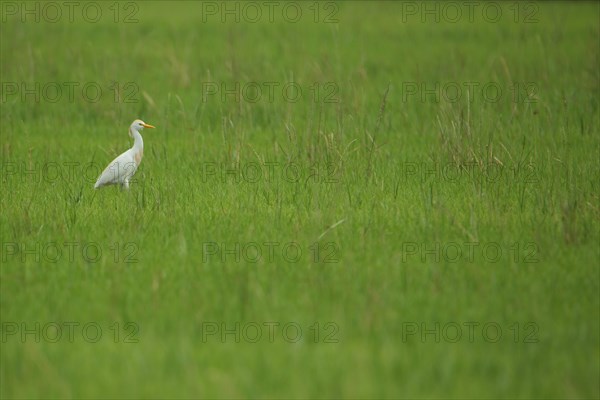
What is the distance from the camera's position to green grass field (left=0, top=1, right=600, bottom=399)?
4.23m

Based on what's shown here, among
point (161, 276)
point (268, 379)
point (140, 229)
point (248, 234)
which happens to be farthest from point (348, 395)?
point (140, 229)

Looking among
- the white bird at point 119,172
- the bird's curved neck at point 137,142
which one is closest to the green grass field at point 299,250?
the white bird at point 119,172

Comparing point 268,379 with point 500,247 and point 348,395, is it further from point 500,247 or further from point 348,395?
point 500,247

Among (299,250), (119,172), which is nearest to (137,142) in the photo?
(119,172)

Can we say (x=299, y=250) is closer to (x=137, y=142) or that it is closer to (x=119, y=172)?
(x=119, y=172)

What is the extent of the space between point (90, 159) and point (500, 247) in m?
4.91

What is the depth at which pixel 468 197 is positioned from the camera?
281 inches

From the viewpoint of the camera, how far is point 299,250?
6023 millimetres

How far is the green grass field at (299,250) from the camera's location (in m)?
4.23

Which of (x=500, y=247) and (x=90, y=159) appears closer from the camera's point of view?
(x=500, y=247)

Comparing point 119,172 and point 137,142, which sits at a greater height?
point 137,142

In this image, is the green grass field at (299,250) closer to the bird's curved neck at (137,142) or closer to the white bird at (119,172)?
the white bird at (119,172)

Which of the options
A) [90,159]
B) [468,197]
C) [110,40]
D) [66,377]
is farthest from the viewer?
[110,40]

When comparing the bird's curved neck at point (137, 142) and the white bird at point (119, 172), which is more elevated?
the bird's curved neck at point (137, 142)
